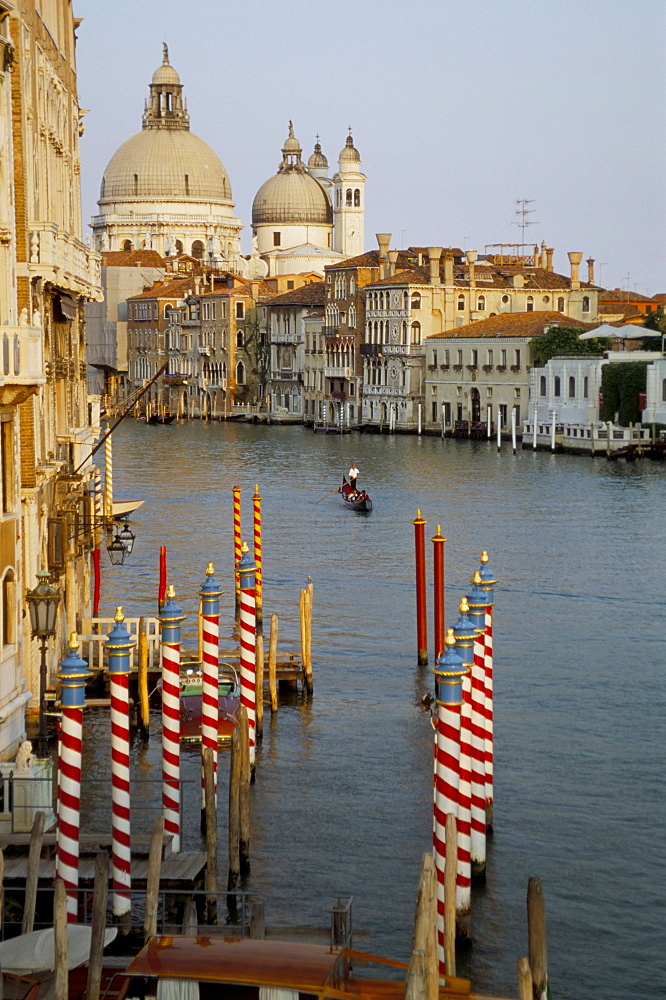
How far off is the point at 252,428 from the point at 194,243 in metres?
34.5

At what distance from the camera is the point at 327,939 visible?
858 cm

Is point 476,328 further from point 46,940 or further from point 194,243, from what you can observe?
point 46,940

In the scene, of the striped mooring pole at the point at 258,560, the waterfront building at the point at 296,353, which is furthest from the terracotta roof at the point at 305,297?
the striped mooring pole at the point at 258,560

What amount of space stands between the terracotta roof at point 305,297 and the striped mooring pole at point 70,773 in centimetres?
6579

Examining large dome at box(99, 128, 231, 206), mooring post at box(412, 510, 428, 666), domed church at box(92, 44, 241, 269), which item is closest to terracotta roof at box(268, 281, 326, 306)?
domed church at box(92, 44, 241, 269)

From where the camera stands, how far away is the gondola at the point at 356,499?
34281 mm

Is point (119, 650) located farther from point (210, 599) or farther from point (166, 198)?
point (166, 198)

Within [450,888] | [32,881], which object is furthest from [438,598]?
[32,881]

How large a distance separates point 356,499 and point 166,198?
69.2 m

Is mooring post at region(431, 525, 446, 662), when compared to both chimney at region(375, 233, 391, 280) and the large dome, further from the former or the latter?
the large dome

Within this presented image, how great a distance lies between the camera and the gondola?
34281 millimetres

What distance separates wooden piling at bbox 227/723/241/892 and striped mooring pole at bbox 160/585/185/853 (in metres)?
0.33

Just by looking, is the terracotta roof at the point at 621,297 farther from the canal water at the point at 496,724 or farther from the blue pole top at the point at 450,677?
the blue pole top at the point at 450,677

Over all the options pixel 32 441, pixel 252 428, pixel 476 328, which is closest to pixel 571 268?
pixel 476 328
